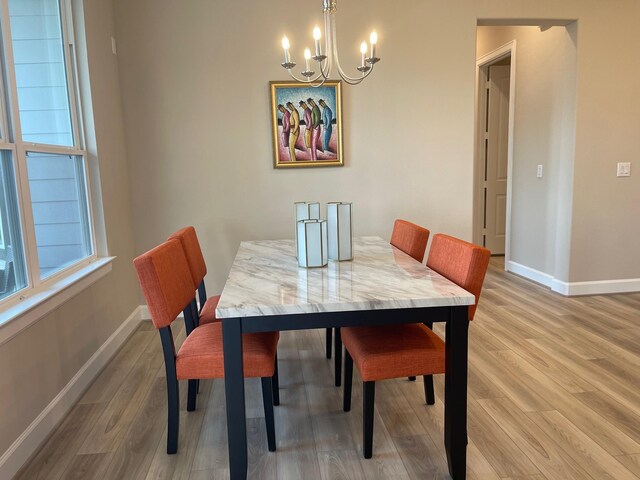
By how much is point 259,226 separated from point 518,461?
2460 millimetres

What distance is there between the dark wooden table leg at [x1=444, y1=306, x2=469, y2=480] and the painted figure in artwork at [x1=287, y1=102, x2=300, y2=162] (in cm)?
229

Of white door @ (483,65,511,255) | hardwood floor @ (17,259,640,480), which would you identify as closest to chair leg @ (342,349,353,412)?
hardwood floor @ (17,259,640,480)

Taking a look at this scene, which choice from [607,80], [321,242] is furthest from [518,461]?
[607,80]

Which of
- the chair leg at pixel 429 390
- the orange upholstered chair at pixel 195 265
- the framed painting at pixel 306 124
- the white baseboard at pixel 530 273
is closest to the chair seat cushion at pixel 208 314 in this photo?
the orange upholstered chair at pixel 195 265

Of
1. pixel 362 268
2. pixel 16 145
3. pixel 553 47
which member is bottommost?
pixel 362 268

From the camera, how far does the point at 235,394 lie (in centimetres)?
160

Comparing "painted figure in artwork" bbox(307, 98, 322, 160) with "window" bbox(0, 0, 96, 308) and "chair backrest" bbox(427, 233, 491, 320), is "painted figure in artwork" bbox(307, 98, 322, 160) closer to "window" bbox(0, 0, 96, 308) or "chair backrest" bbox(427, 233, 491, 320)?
"window" bbox(0, 0, 96, 308)

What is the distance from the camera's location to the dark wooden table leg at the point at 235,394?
5.11ft

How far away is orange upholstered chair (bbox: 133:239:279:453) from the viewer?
5.63 feet

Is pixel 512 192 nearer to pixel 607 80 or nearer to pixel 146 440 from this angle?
pixel 607 80

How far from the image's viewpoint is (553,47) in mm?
4066

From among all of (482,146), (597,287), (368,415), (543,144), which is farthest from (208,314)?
(482,146)

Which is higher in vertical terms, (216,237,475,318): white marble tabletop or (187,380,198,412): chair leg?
(216,237,475,318): white marble tabletop

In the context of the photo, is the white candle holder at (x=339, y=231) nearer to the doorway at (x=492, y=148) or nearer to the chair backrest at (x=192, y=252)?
the chair backrest at (x=192, y=252)
